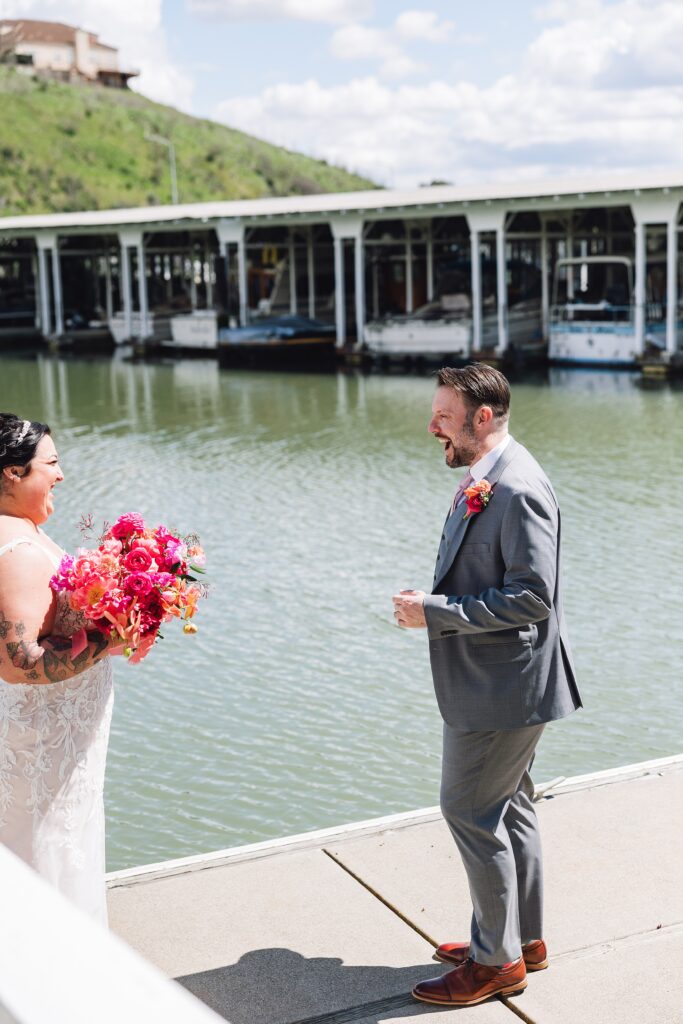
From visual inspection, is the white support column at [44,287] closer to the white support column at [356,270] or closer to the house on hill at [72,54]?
the white support column at [356,270]

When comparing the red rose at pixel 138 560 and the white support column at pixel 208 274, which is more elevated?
the white support column at pixel 208 274

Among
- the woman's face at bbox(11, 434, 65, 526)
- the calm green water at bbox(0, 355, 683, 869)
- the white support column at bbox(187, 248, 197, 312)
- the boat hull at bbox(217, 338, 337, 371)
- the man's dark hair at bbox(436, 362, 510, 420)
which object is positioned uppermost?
the white support column at bbox(187, 248, 197, 312)

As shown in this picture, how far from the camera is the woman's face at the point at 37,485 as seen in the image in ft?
10.7

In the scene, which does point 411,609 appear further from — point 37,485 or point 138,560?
point 37,485

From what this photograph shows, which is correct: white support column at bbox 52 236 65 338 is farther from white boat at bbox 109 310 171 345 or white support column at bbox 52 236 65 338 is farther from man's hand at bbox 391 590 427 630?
man's hand at bbox 391 590 427 630

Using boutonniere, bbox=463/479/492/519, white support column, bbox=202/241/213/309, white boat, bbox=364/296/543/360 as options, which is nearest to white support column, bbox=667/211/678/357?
white boat, bbox=364/296/543/360

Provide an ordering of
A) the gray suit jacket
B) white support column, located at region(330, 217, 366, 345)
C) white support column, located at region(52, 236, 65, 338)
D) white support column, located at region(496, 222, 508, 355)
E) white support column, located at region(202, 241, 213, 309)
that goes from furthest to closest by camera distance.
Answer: white support column, located at region(202, 241, 213, 309)
white support column, located at region(52, 236, 65, 338)
white support column, located at region(330, 217, 366, 345)
white support column, located at region(496, 222, 508, 355)
the gray suit jacket

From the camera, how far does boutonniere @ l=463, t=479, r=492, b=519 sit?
10.9ft

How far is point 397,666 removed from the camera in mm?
7770

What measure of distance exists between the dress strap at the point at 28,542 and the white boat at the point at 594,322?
23236 millimetres

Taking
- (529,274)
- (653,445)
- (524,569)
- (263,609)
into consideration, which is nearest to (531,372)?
(529,274)

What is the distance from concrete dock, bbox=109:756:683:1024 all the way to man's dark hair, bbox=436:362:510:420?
4.98 feet

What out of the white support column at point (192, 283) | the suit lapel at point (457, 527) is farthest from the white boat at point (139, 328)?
the suit lapel at point (457, 527)

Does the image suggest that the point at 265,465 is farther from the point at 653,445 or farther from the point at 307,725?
the point at 307,725
